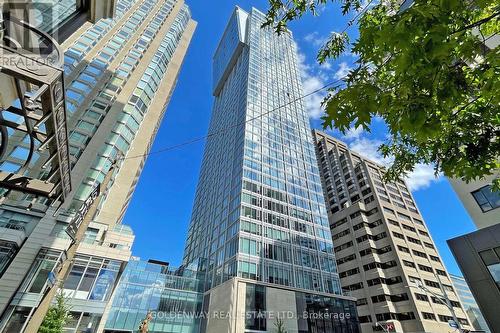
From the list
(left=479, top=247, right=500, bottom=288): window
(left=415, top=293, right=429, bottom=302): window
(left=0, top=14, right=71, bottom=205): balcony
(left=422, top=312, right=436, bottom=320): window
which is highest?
(left=415, top=293, right=429, bottom=302): window

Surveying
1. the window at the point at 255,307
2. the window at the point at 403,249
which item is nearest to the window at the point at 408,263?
the window at the point at 403,249

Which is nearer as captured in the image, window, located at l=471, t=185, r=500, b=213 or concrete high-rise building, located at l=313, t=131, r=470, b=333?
window, located at l=471, t=185, r=500, b=213

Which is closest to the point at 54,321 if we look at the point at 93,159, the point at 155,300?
the point at 93,159

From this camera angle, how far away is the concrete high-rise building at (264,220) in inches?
1367

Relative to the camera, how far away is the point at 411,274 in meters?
54.4

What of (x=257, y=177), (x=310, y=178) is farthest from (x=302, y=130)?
(x=257, y=177)

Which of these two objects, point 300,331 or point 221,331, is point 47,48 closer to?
point 221,331

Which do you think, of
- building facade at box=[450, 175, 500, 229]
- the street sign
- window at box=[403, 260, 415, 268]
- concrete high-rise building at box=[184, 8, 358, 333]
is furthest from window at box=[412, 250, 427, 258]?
the street sign

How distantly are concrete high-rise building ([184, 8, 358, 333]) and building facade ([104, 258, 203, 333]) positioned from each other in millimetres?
3064

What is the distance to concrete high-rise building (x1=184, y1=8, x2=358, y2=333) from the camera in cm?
3472

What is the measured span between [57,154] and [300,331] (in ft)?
121

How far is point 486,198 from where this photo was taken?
15664 millimetres

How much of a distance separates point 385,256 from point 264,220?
34279 millimetres

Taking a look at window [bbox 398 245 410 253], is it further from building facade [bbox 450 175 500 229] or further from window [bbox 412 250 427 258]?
building facade [bbox 450 175 500 229]
